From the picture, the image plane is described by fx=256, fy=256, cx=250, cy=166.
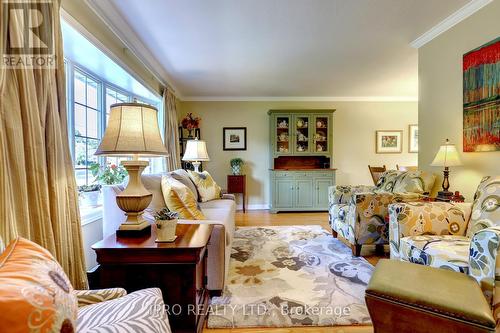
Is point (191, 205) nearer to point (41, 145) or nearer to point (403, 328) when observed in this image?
point (41, 145)

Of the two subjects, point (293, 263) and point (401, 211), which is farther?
point (293, 263)

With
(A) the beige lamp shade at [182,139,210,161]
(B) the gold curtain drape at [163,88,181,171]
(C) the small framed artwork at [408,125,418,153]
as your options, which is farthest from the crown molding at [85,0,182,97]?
(C) the small framed artwork at [408,125,418,153]

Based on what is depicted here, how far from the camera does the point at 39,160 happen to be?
127cm

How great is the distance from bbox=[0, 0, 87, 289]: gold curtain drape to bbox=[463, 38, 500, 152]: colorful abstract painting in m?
3.16

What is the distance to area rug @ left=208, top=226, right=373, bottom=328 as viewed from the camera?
1737 millimetres

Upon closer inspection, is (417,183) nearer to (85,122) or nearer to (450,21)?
(450,21)

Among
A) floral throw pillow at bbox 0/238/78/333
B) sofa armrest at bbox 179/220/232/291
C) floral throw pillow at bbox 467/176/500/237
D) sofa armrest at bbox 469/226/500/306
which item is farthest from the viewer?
sofa armrest at bbox 179/220/232/291

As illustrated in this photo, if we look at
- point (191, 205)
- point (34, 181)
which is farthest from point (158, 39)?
point (34, 181)

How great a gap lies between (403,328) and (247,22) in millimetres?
2581

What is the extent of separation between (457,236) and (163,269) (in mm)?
2063

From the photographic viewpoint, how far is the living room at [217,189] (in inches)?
45.1

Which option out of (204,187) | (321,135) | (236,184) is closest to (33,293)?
(204,187)

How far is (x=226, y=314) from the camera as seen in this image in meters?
1.78

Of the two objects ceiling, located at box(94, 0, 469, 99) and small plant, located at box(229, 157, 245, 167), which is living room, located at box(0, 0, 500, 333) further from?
small plant, located at box(229, 157, 245, 167)
